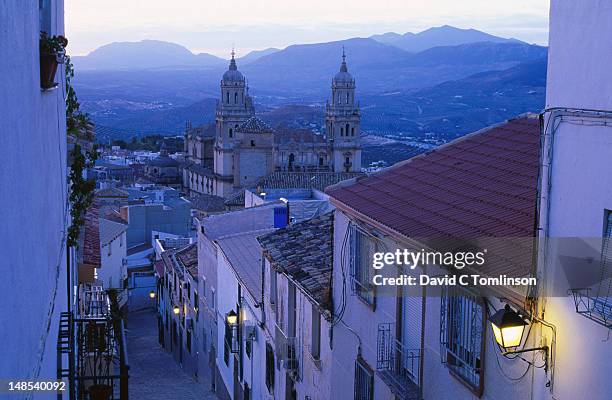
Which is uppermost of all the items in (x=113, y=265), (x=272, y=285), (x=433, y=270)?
(x=433, y=270)

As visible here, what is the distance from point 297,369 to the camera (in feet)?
48.2

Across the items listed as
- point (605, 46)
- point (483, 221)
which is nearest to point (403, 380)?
point (483, 221)

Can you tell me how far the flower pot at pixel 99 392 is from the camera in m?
8.51

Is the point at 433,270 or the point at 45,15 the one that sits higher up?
the point at 45,15

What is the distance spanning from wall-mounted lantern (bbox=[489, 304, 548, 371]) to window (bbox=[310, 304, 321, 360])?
7044 millimetres

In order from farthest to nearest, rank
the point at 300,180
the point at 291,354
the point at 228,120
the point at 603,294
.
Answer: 1. the point at 228,120
2. the point at 300,180
3. the point at 291,354
4. the point at 603,294

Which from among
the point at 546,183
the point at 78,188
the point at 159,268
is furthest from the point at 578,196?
the point at 159,268

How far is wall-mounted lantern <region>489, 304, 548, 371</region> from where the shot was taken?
6.24 metres

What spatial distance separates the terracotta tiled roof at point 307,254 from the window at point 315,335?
461mm

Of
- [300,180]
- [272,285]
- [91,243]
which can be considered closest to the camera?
[91,243]

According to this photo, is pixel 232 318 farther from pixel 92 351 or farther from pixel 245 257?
pixel 92 351

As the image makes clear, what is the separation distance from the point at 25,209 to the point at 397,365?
20.0 feet

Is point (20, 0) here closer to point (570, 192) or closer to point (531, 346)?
point (570, 192)

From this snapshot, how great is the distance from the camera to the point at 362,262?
35.1 ft
